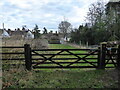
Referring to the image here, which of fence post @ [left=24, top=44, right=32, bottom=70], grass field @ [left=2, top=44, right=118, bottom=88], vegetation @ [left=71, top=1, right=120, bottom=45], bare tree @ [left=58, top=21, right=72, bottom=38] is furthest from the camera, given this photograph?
bare tree @ [left=58, top=21, right=72, bottom=38]

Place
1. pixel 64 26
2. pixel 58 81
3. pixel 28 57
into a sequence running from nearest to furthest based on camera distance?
pixel 58 81 < pixel 28 57 < pixel 64 26

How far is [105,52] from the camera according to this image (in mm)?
4871

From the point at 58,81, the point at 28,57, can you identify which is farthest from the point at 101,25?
the point at 58,81

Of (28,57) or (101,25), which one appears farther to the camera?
(101,25)

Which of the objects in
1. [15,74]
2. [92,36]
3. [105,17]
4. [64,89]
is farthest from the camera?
[92,36]

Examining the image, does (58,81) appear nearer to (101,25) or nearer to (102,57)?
(102,57)

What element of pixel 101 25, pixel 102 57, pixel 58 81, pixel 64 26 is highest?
pixel 64 26

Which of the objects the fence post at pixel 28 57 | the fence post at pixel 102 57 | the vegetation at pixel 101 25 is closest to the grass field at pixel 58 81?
the fence post at pixel 28 57

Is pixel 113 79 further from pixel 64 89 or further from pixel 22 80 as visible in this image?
pixel 22 80

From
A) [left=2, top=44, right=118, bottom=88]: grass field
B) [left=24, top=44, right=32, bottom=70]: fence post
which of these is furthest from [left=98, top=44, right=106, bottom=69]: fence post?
[left=24, top=44, right=32, bottom=70]: fence post

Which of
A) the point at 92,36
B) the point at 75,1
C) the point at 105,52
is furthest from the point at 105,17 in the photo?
the point at 105,52

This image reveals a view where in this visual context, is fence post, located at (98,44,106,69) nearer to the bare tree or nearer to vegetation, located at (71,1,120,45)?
vegetation, located at (71,1,120,45)

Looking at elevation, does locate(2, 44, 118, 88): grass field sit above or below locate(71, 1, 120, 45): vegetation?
below

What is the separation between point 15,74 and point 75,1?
5694mm
